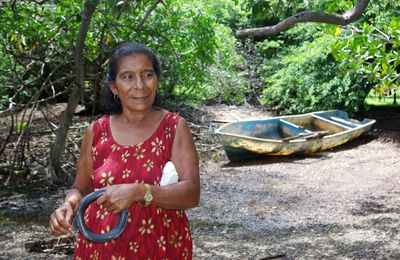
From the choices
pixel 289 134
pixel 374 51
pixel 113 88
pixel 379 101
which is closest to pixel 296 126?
pixel 289 134

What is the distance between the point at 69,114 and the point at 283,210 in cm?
304

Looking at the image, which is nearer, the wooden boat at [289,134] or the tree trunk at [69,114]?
the tree trunk at [69,114]

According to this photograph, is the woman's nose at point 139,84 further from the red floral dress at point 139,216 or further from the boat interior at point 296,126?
the boat interior at point 296,126

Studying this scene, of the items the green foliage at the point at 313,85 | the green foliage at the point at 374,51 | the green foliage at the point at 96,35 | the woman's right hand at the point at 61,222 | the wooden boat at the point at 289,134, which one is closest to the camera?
the woman's right hand at the point at 61,222

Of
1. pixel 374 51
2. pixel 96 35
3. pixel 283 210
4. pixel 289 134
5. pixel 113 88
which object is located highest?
pixel 96 35

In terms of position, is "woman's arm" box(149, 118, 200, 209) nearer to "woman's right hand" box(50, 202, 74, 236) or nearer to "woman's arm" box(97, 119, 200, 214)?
"woman's arm" box(97, 119, 200, 214)

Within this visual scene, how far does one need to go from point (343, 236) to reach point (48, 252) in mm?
3131

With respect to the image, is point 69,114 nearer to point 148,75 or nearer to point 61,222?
point 148,75

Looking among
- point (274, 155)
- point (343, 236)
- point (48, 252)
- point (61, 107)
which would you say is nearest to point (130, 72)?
point (48, 252)

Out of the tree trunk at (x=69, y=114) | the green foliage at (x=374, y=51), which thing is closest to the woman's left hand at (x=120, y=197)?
the tree trunk at (x=69, y=114)

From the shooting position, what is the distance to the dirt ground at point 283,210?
5.97 m

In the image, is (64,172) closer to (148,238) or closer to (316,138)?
(316,138)

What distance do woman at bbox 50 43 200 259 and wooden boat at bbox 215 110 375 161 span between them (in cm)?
807

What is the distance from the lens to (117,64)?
2.29 metres
